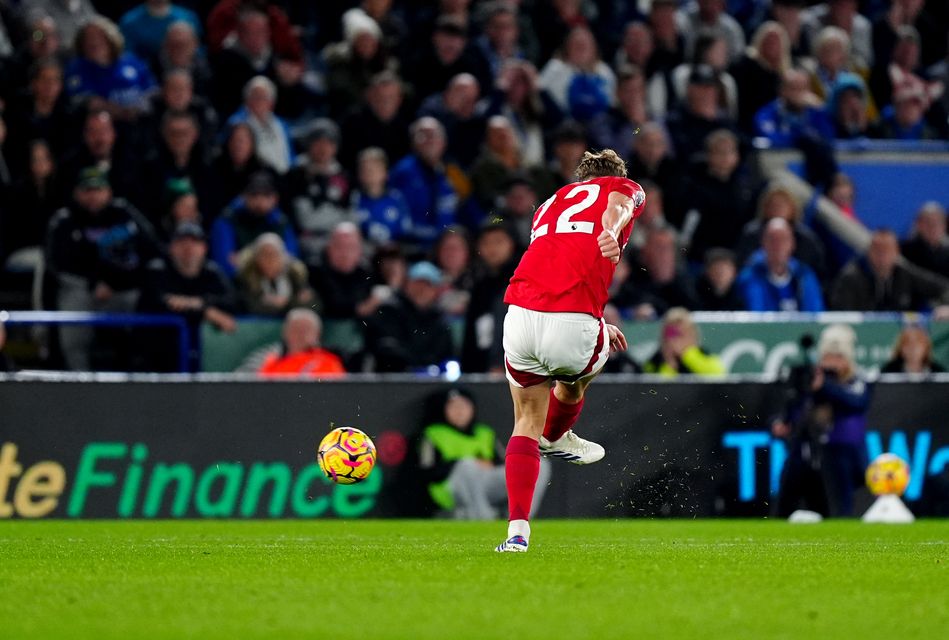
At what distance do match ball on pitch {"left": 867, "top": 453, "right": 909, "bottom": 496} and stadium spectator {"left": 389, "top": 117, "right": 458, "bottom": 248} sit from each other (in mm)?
4943

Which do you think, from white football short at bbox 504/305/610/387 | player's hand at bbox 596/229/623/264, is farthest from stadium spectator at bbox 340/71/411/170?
player's hand at bbox 596/229/623/264

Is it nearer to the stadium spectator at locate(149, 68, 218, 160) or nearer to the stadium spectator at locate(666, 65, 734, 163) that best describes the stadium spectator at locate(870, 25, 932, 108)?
the stadium spectator at locate(666, 65, 734, 163)

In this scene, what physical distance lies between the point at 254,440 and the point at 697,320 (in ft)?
13.6

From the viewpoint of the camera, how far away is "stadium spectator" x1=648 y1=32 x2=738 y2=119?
1867 centimetres

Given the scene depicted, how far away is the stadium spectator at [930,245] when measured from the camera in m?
17.8

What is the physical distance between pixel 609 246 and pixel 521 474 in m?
1.20

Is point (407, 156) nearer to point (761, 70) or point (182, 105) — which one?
point (182, 105)

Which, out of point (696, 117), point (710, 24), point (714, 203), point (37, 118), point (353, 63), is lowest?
point (714, 203)

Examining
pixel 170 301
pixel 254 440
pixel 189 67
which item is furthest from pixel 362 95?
pixel 254 440

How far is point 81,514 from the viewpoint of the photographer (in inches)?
517

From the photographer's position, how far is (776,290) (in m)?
16.4
